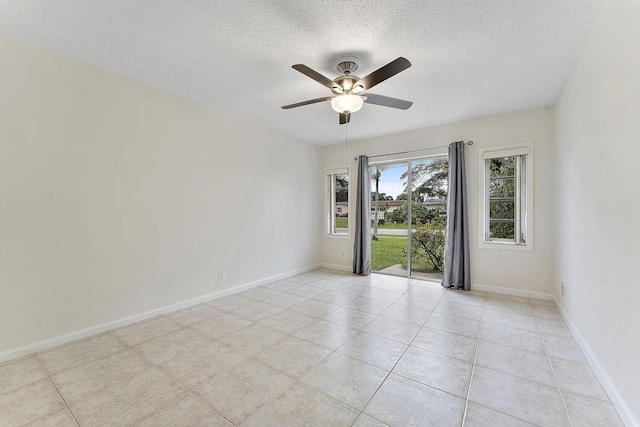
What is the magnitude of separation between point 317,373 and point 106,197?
269 cm

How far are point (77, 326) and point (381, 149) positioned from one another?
4.92 metres

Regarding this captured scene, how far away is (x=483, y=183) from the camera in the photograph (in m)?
4.10

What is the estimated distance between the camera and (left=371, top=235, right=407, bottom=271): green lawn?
201 inches

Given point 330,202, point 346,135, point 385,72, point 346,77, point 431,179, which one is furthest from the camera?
point 330,202

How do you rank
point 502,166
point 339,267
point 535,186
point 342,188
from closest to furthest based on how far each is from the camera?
1. point 535,186
2. point 502,166
3. point 339,267
4. point 342,188

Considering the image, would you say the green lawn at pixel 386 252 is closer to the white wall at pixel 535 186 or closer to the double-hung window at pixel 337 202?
the double-hung window at pixel 337 202

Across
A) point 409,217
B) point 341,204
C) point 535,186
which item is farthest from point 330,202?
point 535,186

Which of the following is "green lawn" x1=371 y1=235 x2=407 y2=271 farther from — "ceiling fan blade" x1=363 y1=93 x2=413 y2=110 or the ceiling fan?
the ceiling fan

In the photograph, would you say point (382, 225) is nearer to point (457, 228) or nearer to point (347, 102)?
point (457, 228)

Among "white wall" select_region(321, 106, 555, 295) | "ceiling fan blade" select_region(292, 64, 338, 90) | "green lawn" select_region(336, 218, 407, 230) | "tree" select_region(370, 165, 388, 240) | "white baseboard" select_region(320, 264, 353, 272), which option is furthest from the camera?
"white baseboard" select_region(320, 264, 353, 272)

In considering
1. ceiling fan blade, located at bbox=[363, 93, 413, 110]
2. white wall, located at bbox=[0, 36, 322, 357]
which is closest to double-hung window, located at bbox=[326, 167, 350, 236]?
white wall, located at bbox=[0, 36, 322, 357]

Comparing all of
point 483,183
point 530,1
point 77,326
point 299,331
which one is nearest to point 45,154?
point 77,326

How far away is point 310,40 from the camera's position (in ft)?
7.43

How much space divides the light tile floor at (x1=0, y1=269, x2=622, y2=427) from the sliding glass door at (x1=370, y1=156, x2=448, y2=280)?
1718 millimetres
